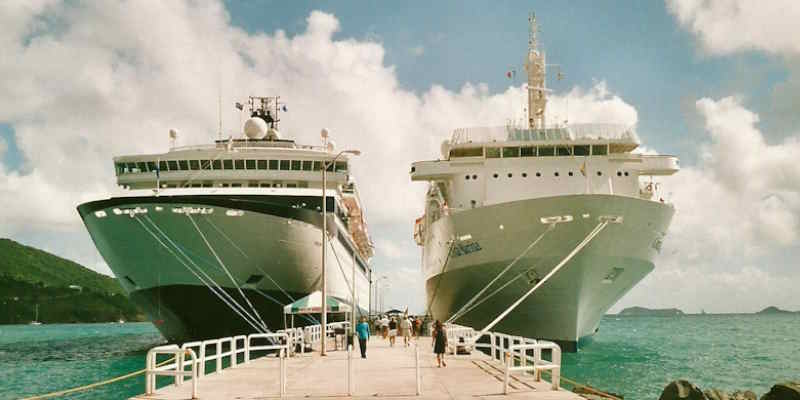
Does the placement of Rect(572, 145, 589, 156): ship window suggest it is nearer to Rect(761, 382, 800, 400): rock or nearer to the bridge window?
the bridge window

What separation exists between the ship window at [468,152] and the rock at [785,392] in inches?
772

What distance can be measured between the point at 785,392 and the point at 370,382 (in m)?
11.4

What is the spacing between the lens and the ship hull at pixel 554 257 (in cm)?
2819

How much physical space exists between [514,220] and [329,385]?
1603 cm

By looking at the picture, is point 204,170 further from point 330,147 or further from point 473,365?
point 473,365

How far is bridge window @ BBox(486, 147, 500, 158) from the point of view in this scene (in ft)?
117

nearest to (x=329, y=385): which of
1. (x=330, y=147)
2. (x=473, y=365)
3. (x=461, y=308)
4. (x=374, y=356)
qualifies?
(x=473, y=365)

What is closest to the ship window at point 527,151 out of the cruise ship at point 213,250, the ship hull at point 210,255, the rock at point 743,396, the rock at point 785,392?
the cruise ship at point 213,250

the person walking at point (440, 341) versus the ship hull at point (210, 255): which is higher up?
the ship hull at point (210, 255)

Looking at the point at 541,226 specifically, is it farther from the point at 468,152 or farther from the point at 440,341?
the point at 440,341

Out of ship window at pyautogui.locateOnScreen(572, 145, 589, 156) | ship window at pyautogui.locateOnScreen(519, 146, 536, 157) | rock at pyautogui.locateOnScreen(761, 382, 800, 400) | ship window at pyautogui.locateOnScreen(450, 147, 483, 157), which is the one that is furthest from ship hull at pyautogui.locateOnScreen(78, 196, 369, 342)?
rock at pyautogui.locateOnScreen(761, 382, 800, 400)

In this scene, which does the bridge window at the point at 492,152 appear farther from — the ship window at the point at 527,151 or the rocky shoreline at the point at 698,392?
the rocky shoreline at the point at 698,392

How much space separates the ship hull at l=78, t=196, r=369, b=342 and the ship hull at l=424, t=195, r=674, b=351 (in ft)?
23.2

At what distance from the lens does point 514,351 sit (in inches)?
786
